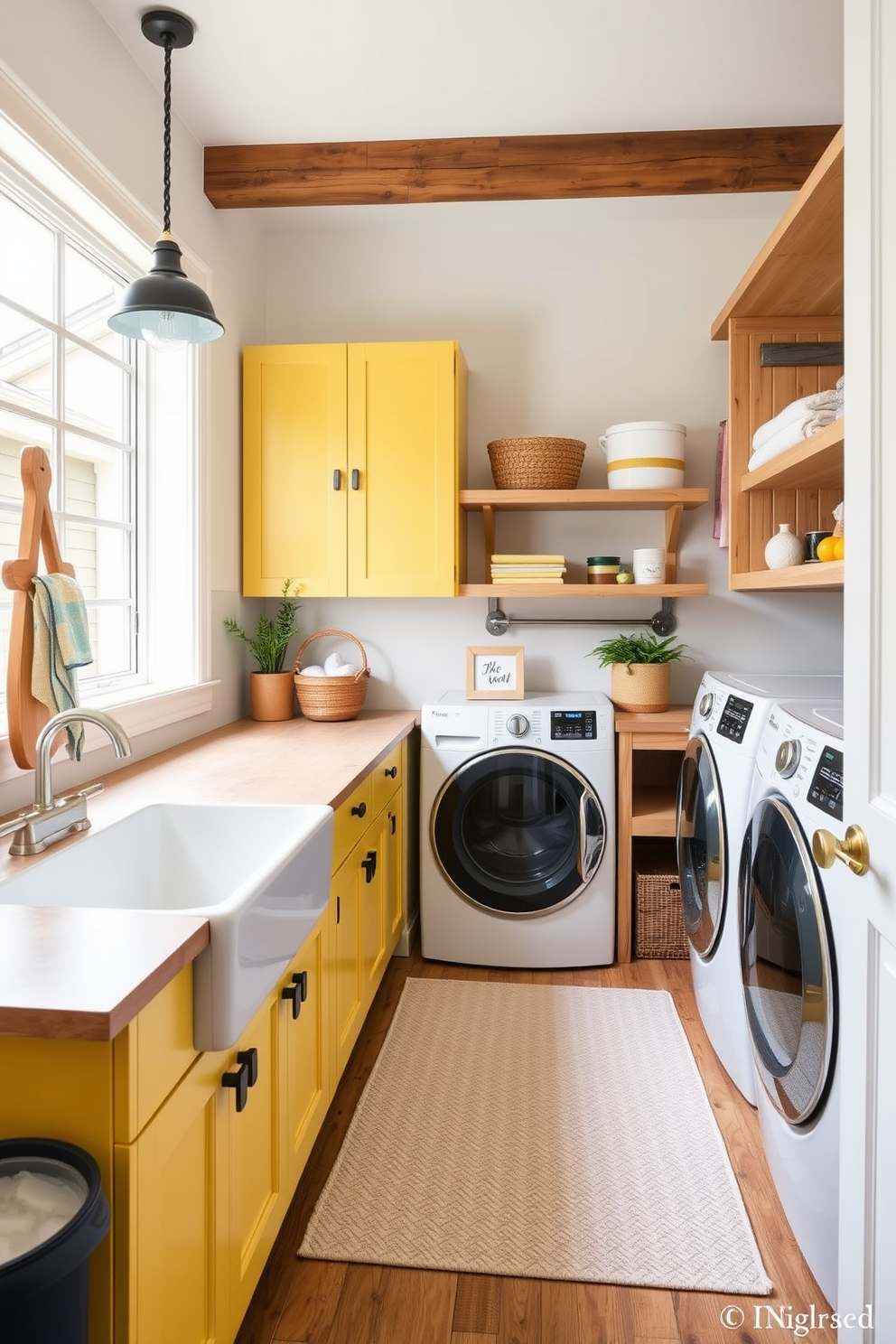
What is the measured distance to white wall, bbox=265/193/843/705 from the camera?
3307 mm

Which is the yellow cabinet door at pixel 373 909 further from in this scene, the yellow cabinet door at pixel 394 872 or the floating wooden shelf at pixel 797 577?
the floating wooden shelf at pixel 797 577

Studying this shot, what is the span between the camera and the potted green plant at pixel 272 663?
10.5ft

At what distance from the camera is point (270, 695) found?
3.19m

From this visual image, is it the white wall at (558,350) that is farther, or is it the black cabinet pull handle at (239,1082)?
the white wall at (558,350)

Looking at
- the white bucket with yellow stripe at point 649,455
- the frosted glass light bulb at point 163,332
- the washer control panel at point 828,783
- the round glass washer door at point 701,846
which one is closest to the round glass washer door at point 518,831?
the round glass washer door at point 701,846

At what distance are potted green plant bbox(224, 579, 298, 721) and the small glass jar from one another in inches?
42.4

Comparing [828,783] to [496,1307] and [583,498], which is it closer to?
[496,1307]

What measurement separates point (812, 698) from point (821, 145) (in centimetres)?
180

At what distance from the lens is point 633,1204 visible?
184cm

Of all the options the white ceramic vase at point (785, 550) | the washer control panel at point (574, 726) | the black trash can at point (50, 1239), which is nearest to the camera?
the black trash can at point (50, 1239)

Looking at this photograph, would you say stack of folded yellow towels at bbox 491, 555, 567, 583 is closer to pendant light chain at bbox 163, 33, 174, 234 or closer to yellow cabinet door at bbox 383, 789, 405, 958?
yellow cabinet door at bbox 383, 789, 405, 958

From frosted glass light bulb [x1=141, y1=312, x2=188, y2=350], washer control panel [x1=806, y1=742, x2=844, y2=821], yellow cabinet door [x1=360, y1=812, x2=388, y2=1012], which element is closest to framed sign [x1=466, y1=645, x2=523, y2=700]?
yellow cabinet door [x1=360, y1=812, x2=388, y2=1012]

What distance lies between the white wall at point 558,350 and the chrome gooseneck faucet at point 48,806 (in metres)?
1.94

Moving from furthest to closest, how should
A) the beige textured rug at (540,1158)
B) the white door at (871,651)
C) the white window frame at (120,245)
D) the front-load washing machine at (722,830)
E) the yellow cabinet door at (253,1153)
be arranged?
the front-load washing machine at (722,830)
the white window frame at (120,245)
the beige textured rug at (540,1158)
the yellow cabinet door at (253,1153)
the white door at (871,651)
